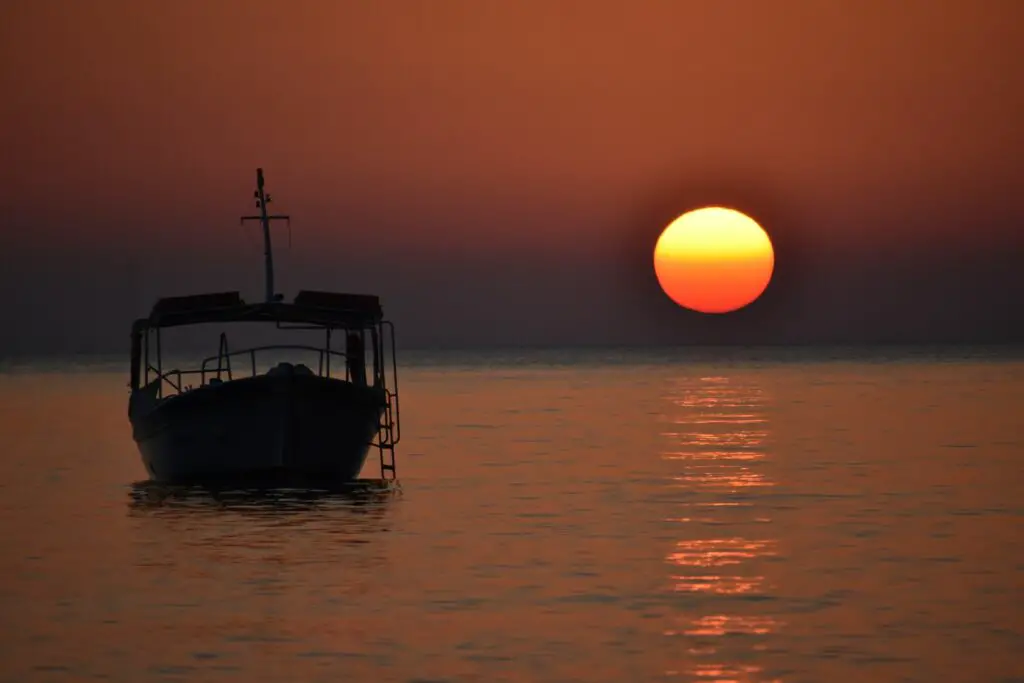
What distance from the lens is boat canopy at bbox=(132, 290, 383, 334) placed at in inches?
1540

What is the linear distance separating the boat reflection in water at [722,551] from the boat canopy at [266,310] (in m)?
8.08

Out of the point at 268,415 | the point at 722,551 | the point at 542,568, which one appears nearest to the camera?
the point at 542,568

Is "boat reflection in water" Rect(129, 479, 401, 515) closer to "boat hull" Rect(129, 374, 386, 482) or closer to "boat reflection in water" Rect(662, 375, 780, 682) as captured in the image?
"boat hull" Rect(129, 374, 386, 482)

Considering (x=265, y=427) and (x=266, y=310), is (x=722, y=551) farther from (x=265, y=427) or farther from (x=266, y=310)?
(x=266, y=310)

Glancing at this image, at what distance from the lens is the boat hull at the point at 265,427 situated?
36.3m

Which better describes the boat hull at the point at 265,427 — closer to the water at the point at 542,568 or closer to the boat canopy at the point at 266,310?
the water at the point at 542,568

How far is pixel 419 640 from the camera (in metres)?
20.6

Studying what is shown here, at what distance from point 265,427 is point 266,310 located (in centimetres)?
348

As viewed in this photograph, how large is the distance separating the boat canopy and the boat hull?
2256mm

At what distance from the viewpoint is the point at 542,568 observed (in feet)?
86.5

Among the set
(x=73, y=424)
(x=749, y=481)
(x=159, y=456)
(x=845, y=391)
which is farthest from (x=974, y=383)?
(x=159, y=456)

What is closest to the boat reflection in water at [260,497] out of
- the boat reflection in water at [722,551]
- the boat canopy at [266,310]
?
the boat canopy at [266,310]

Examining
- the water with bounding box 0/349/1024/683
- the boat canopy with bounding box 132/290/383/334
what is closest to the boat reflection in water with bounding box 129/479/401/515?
the water with bounding box 0/349/1024/683

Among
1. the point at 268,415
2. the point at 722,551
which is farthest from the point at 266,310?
the point at 722,551
